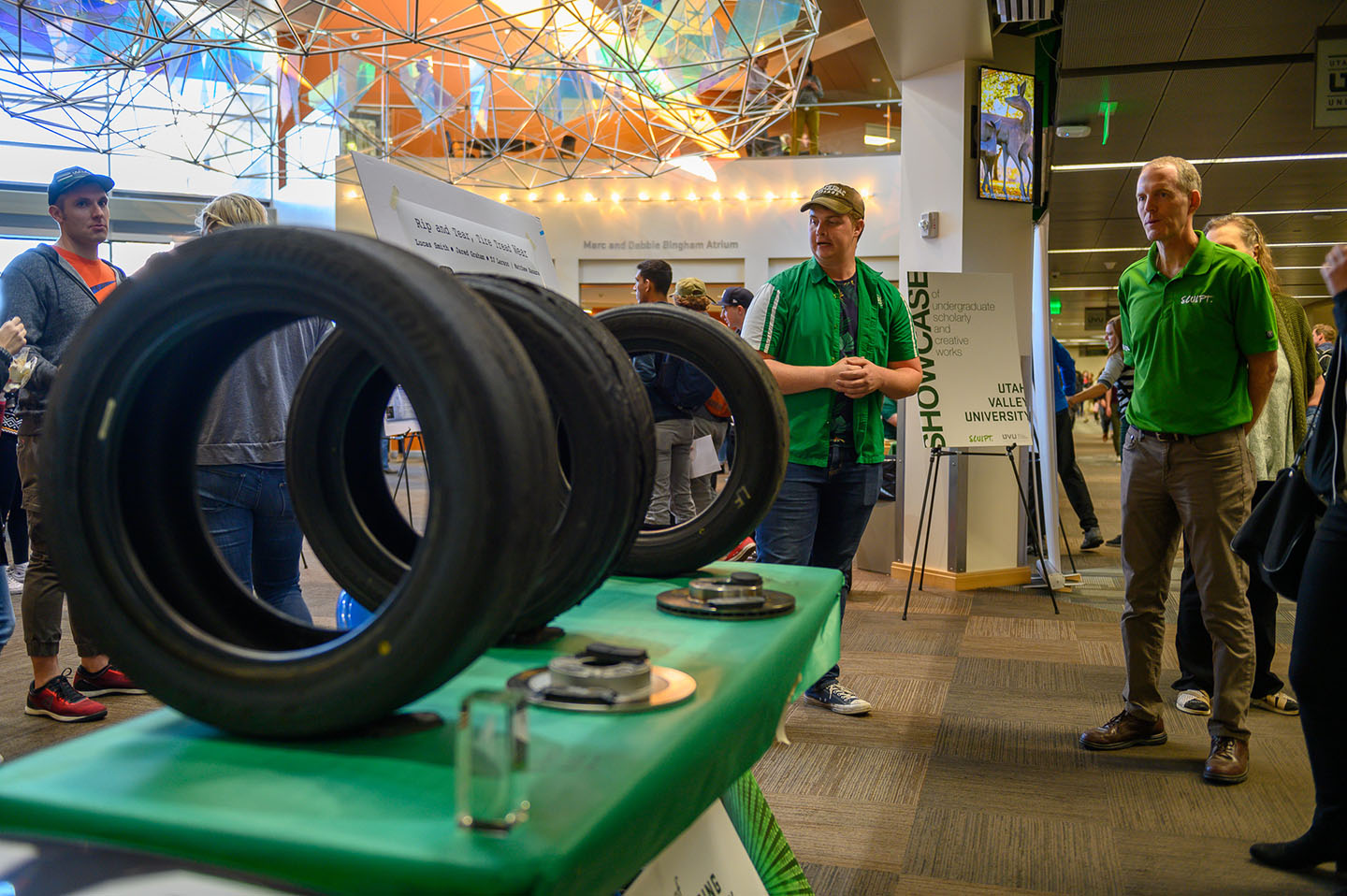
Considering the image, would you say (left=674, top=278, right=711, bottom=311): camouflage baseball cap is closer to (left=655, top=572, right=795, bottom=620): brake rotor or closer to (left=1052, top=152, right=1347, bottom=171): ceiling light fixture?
(left=655, top=572, right=795, bottom=620): brake rotor

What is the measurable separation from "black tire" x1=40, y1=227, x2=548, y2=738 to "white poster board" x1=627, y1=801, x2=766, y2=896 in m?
0.48

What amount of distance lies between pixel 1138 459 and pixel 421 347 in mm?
2560

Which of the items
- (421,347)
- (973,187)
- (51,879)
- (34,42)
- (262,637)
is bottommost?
(51,879)

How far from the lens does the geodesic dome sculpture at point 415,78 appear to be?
7.17m

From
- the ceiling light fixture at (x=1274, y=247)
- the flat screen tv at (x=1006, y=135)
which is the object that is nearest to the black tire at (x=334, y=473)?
the flat screen tv at (x=1006, y=135)

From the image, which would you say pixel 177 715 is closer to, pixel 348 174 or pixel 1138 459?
pixel 1138 459

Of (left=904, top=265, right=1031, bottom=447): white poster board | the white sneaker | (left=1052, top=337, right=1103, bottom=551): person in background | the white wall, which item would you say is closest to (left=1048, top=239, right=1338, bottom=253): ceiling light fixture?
the white wall

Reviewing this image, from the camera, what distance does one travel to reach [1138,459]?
2.80 m

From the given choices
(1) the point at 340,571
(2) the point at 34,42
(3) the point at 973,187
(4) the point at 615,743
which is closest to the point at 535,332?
(1) the point at 340,571

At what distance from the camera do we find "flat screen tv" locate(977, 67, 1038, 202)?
5562mm

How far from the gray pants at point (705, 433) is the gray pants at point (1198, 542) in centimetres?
187

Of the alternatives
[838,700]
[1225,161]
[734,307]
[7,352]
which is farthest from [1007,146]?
[1225,161]

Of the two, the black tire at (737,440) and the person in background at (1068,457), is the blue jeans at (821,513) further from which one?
the person in background at (1068,457)

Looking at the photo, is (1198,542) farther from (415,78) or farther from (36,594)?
(415,78)
